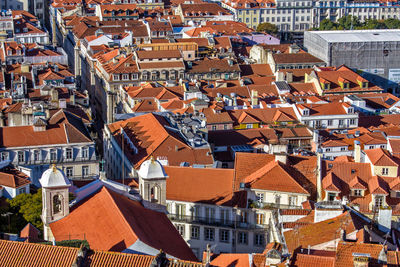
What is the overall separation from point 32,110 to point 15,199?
26038mm

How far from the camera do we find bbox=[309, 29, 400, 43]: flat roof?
145500 mm

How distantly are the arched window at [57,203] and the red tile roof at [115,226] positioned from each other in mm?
790

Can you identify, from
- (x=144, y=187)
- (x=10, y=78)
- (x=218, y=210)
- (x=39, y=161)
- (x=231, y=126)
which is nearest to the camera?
(x=144, y=187)

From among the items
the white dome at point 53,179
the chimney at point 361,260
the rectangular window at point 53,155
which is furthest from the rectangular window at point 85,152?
the chimney at point 361,260

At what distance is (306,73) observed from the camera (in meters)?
126

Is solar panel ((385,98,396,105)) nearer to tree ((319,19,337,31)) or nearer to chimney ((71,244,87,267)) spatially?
chimney ((71,244,87,267))

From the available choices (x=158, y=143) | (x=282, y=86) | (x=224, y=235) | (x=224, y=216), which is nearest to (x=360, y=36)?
(x=282, y=86)

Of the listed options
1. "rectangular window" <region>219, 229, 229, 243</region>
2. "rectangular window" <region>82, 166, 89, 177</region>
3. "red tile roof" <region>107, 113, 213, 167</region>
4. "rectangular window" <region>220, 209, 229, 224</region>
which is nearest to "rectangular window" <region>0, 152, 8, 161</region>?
"rectangular window" <region>82, 166, 89, 177</region>

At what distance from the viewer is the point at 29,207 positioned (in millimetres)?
58344

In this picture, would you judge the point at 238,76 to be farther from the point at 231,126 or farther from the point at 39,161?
the point at 39,161

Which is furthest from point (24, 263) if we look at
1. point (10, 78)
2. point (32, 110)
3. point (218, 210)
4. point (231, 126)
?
point (10, 78)

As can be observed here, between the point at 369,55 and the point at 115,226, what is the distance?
106 metres

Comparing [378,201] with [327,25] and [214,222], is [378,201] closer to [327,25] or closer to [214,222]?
[214,222]

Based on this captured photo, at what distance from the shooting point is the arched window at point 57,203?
50344 mm
